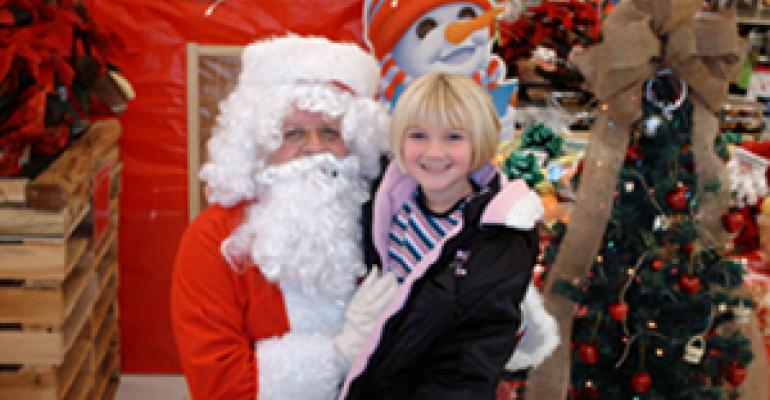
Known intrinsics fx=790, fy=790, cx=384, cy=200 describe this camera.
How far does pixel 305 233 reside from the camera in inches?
74.5

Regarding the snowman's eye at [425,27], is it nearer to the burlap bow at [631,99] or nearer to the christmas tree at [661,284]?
the burlap bow at [631,99]

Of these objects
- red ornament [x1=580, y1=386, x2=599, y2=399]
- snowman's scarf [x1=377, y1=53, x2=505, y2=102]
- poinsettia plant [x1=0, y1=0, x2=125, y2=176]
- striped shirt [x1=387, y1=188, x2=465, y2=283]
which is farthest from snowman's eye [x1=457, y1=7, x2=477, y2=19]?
striped shirt [x1=387, y1=188, x2=465, y2=283]

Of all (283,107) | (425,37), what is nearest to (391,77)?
(425,37)

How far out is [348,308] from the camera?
1860mm

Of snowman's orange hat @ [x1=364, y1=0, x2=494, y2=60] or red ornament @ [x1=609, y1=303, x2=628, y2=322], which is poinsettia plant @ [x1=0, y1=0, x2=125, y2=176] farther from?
red ornament @ [x1=609, y1=303, x2=628, y2=322]

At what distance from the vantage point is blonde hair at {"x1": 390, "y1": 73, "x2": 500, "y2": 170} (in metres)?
1.66

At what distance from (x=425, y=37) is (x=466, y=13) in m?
0.25

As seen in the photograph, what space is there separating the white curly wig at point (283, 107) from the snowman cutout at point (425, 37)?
5.10 feet

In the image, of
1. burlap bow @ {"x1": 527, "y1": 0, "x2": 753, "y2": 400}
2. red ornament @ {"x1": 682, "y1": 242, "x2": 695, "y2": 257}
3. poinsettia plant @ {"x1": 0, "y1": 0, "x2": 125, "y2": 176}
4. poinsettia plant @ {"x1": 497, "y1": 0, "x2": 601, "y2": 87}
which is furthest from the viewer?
poinsettia plant @ {"x1": 497, "y1": 0, "x2": 601, "y2": 87}

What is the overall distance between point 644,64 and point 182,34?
7.22 feet

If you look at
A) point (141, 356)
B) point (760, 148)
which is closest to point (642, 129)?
point (760, 148)

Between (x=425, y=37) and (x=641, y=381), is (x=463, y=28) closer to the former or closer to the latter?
(x=425, y=37)

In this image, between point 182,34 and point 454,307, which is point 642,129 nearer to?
point 454,307

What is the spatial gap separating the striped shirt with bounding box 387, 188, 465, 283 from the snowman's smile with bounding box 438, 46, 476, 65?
1.87 metres
